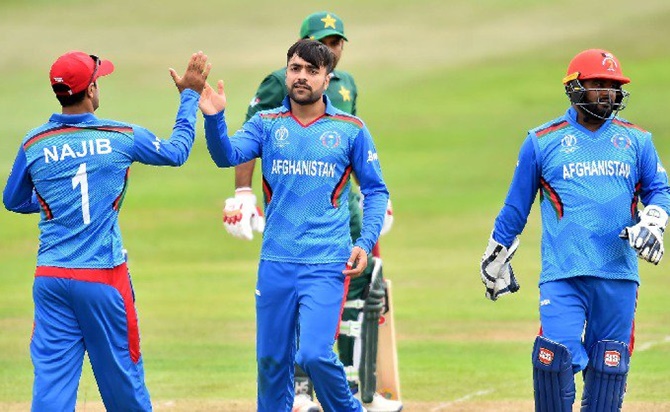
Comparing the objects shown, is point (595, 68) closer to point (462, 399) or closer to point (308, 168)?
point (308, 168)

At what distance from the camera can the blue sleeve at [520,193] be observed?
7.98 m

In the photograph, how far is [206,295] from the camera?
16297 mm

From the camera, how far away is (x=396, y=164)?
26.2 m

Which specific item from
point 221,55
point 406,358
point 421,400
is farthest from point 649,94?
point 421,400

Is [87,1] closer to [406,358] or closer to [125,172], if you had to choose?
[406,358]

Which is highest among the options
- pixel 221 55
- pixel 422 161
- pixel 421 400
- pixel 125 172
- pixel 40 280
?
pixel 221 55

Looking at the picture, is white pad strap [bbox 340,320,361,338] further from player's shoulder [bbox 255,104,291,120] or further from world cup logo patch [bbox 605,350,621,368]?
world cup logo patch [bbox 605,350,621,368]

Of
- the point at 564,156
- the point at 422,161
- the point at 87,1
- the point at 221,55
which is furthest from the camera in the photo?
the point at 87,1

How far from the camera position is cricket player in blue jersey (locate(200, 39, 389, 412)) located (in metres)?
7.95

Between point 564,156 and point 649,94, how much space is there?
70.7 ft

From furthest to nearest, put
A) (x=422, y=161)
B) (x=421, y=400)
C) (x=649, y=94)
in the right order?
(x=649, y=94) < (x=422, y=161) < (x=421, y=400)

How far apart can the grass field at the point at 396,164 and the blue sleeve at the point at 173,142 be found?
2.87m

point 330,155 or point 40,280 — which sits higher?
point 330,155

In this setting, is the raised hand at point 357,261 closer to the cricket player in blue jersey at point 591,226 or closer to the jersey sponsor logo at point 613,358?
the cricket player in blue jersey at point 591,226
